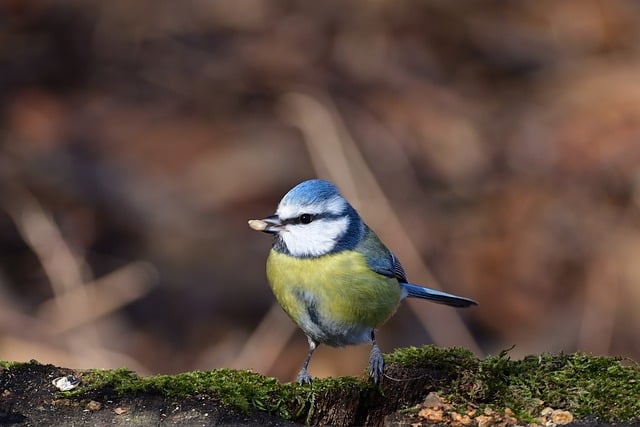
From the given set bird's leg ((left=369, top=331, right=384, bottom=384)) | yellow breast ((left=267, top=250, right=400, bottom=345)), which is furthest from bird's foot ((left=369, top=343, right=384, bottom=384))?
yellow breast ((left=267, top=250, right=400, bottom=345))

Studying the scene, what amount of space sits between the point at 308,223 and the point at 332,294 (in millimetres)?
309

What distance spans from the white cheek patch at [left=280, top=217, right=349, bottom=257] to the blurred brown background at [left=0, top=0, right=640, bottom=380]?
8.04 ft

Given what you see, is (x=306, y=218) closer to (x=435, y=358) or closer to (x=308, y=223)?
(x=308, y=223)

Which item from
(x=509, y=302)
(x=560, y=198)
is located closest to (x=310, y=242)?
(x=509, y=302)

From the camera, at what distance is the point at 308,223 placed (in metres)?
3.70

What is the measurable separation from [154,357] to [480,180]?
8.77ft

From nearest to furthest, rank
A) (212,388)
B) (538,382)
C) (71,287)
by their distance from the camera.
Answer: (212,388)
(538,382)
(71,287)

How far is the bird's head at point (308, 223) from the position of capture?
3.66 meters

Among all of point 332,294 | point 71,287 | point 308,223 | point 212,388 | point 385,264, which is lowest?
point 212,388

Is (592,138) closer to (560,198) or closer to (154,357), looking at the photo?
(560,198)

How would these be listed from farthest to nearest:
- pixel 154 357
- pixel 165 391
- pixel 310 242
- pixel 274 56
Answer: pixel 274 56 → pixel 154 357 → pixel 310 242 → pixel 165 391

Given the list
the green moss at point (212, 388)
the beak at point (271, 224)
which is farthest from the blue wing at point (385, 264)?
the green moss at point (212, 388)

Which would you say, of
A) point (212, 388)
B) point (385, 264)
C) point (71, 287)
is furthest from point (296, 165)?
point (212, 388)

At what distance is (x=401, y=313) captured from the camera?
21.1 ft
